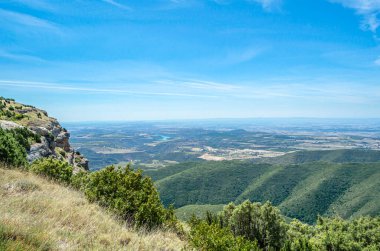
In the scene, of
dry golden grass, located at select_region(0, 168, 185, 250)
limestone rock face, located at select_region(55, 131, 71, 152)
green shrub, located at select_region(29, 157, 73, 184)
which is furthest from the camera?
limestone rock face, located at select_region(55, 131, 71, 152)

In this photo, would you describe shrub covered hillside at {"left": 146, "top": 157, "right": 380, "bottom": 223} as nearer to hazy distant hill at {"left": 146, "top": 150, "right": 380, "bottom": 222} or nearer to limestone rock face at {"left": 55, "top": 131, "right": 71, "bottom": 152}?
hazy distant hill at {"left": 146, "top": 150, "right": 380, "bottom": 222}

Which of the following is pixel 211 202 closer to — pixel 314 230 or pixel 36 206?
pixel 314 230

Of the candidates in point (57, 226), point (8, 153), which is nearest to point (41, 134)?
point (8, 153)

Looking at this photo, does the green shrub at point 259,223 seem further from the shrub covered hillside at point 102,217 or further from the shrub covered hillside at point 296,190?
the shrub covered hillside at point 296,190

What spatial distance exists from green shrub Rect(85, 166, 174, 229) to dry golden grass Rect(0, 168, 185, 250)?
109 cm

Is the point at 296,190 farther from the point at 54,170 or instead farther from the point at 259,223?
the point at 54,170

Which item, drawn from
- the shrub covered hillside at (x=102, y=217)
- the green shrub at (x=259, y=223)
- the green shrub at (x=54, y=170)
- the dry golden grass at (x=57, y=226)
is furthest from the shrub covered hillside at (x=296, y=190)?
the dry golden grass at (x=57, y=226)

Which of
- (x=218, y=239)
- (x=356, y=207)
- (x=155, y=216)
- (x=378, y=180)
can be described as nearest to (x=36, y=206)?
(x=155, y=216)

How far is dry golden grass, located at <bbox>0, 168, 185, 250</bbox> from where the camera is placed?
250 inches

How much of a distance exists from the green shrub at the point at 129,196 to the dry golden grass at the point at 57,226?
1.09m

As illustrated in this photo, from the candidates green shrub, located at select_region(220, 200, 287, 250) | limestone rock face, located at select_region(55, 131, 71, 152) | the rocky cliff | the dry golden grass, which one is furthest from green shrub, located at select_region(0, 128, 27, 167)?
limestone rock face, located at select_region(55, 131, 71, 152)

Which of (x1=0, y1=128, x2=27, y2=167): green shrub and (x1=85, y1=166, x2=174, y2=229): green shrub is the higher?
(x1=0, y1=128, x2=27, y2=167): green shrub

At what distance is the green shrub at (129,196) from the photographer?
41.0ft

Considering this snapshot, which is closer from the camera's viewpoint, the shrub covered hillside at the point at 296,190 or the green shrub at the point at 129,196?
the green shrub at the point at 129,196
